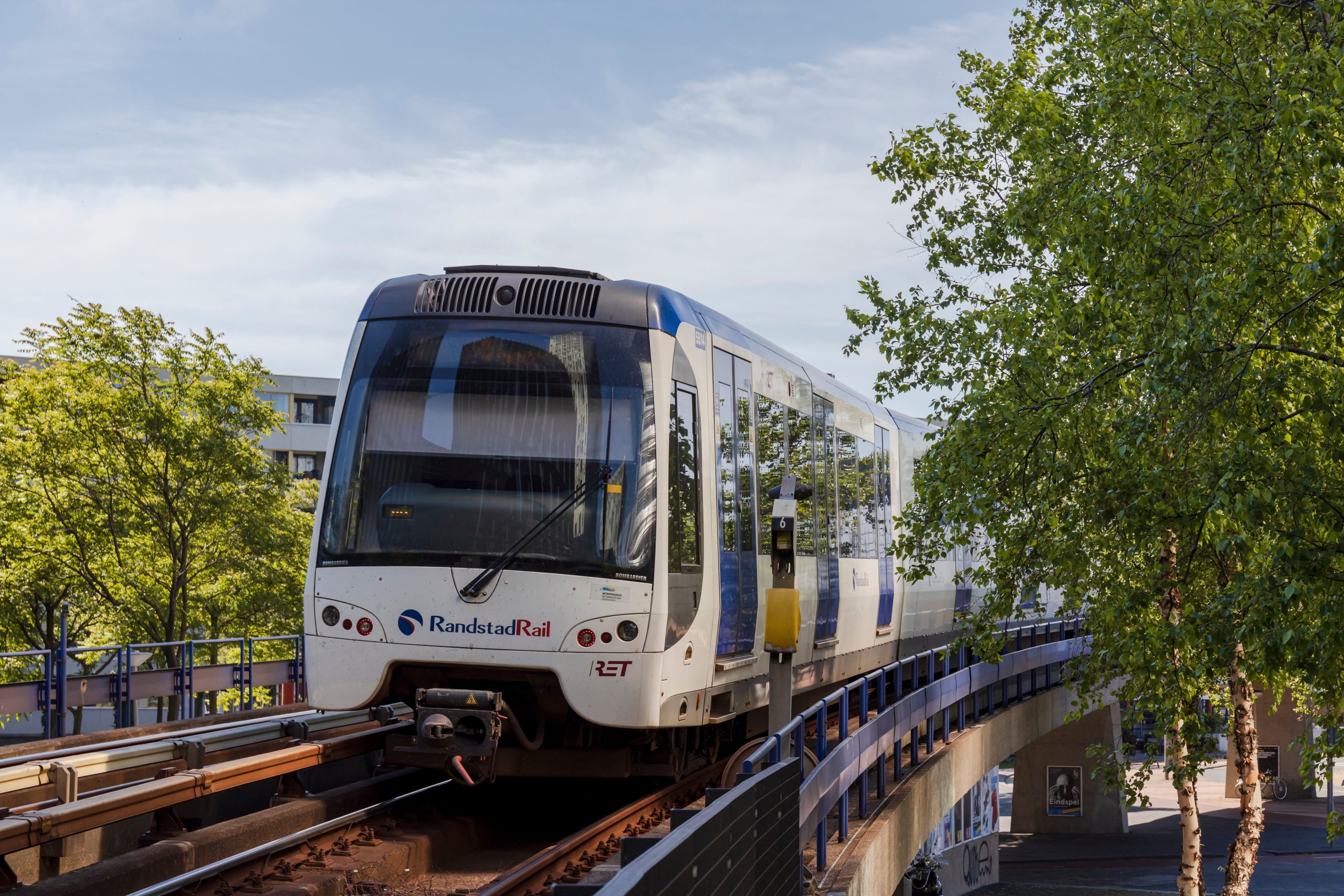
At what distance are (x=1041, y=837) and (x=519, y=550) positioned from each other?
144ft

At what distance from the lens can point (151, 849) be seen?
8.09 metres

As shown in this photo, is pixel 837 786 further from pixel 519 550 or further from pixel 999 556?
pixel 999 556

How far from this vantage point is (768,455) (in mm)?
12367

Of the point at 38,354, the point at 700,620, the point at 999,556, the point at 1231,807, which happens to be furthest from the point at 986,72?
the point at 1231,807

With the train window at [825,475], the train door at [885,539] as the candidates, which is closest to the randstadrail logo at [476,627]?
the train window at [825,475]

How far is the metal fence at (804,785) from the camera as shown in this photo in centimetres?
468

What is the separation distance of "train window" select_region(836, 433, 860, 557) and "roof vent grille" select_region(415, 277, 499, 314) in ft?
19.5

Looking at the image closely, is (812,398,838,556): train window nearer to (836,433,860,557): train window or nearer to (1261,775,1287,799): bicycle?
(836,433,860,557): train window

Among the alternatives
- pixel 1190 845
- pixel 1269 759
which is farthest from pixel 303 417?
pixel 1190 845

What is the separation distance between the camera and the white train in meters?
9.60

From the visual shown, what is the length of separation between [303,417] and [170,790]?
250 feet

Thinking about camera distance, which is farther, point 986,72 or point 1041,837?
point 1041,837

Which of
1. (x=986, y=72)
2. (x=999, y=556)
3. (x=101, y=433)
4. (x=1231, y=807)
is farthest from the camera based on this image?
(x=1231, y=807)

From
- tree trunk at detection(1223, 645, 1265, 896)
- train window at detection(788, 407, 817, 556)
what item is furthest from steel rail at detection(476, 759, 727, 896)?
tree trunk at detection(1223, 645, 1265, 896)
